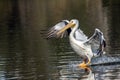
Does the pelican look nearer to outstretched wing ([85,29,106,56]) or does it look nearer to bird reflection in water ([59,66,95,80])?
outstretched wing ([85,29,106,56])

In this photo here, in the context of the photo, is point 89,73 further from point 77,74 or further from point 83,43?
point 83,43

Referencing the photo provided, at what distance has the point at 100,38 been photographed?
20.9 metres

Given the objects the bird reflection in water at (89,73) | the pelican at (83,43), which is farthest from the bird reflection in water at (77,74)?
the pelican at (83,43)

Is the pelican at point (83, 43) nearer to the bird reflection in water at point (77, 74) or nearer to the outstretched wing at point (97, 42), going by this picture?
the outstretched wing at point (97, 42)

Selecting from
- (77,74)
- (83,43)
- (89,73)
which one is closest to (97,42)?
(83,43)

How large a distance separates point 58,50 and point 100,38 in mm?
5415

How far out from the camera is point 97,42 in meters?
21.2

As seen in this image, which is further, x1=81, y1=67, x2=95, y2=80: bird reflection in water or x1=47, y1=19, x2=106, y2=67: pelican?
x1=47, y1=19, x2=106, y2=67: pelican

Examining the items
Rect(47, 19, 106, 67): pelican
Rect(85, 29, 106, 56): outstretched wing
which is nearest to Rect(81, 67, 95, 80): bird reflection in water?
Rect(47, 19, 106, 67): pelican

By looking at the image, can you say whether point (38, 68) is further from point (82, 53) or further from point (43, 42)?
point (43, 42)

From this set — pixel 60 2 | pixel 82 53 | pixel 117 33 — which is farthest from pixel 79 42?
pixel 60 2

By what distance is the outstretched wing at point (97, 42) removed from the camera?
20953 millimetres

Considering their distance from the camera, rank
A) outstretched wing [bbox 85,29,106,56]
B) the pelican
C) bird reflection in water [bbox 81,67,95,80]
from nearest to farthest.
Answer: bird reflection in water [bbox 81,67,95,80] → outstretched wing [bbox 85,29,106,56] → the pelican

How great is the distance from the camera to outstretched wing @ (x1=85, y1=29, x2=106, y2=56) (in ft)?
68.7
